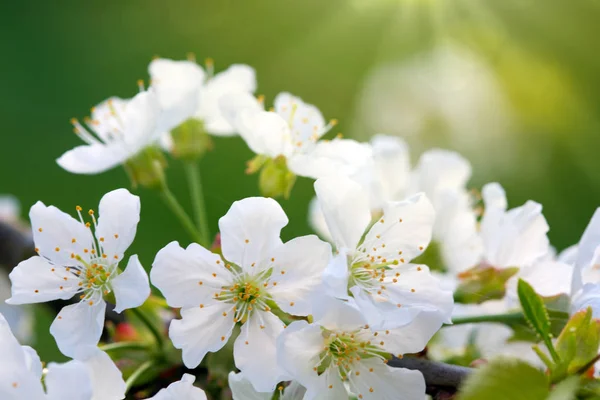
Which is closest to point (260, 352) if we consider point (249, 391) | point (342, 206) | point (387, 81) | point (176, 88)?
point (249, 391)

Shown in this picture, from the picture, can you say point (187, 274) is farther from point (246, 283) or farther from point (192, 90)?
point (192, 90)

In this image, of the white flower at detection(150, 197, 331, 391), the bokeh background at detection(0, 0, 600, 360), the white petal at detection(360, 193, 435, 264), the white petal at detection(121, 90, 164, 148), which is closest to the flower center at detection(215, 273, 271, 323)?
the white flower at detection(150, 197, 331, 391)

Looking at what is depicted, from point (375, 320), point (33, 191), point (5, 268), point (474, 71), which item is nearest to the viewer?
point (375, 320)

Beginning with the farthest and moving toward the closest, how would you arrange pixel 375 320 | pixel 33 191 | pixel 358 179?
pixel 33 191
pixel 358 179
pixel 375 320

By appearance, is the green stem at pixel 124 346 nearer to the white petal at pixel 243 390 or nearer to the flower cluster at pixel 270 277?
the flower cluster at pixel 270 277

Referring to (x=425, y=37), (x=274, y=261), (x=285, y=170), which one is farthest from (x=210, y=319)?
(x=425, y=37)

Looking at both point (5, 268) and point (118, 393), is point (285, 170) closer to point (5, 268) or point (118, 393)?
point (118, 393)

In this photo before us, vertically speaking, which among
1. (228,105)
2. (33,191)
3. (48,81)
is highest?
(228,105)

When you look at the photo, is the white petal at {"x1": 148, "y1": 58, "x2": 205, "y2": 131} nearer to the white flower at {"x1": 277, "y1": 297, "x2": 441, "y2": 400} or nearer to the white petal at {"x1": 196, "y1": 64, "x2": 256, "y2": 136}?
the white petal at {"x1": 196, "y1": 64, "x2": 256, "y2": 136}
